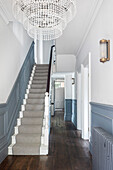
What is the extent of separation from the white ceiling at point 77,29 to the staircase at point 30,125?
1468 mm

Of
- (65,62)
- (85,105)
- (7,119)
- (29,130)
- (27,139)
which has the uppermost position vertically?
(65,62)

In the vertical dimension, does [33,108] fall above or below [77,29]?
below

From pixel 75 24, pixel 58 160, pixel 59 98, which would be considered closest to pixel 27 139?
pixel 58 160

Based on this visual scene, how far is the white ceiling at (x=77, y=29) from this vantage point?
2.97 metres

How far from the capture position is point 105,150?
71.7 inches

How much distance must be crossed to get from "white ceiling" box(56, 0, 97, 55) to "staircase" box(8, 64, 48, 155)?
147cm

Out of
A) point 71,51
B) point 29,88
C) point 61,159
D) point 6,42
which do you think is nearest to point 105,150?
point 61,159

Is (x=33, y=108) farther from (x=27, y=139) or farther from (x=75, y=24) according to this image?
(x=75, y=24)

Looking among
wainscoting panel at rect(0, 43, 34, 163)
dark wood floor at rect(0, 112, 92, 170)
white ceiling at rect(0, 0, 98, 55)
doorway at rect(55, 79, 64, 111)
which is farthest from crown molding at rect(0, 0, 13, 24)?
doorway at rect(55, 79, 64, 111)

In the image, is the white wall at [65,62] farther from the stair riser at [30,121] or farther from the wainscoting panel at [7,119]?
the stair riser at [30,121]

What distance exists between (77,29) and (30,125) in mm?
2591

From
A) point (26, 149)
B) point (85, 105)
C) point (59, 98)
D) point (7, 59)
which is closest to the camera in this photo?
point (26, 149)

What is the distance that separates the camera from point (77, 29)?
402 centimetres

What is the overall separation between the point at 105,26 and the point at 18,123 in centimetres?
301
